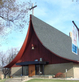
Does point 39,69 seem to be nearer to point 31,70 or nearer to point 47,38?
point 31,70

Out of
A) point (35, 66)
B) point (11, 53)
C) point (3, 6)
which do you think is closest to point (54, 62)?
point (35, 66)

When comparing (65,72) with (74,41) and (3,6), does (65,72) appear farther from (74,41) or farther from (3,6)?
(3,6)

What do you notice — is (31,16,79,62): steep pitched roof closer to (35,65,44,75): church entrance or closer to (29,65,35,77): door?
(35,65,44,75): church entrance

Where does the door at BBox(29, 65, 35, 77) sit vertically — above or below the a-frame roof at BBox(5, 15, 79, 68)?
below

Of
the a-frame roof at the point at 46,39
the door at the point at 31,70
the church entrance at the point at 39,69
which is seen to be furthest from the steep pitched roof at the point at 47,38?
the door at the point at 31,70

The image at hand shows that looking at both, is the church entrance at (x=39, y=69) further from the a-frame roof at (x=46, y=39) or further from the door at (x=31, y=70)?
the a-frame roof at (x=46, y=39)

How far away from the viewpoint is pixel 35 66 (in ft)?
73.8

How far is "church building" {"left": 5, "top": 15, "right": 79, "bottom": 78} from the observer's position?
2086 cm

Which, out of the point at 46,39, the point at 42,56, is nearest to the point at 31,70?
the point at 42,56

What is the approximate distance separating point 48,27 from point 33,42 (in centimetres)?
479

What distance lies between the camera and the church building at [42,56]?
2086 centimetres

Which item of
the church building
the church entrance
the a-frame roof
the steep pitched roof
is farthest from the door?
the steep pitched roof

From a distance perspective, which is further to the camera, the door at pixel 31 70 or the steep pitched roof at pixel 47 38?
the steep pitched roof at pixel 47 38

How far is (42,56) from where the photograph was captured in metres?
22.7
